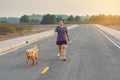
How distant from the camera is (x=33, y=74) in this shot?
13.1 metres

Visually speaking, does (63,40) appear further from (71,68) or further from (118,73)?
(118,73)

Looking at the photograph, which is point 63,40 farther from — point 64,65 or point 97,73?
point 97,73

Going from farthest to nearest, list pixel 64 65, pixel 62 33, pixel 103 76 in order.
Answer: pixel 62 33 → pixel 64 65 → pixel 103 76

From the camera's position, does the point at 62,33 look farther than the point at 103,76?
Yes

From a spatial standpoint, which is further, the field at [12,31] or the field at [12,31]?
the field at [12,31]

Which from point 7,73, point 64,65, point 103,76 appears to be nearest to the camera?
point 103,76

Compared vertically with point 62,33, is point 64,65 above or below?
below

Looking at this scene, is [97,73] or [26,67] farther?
[26,67]

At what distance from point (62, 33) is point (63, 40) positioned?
37cm

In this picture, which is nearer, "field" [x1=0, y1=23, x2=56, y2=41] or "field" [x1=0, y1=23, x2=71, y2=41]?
"field" [x1=0, y1=23, x2=71, y2=41]

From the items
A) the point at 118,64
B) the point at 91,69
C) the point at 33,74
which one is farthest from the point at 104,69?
the point at 33,74

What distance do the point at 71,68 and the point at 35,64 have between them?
206cm

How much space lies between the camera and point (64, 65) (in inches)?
626

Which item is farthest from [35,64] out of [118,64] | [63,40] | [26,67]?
[118,64]
